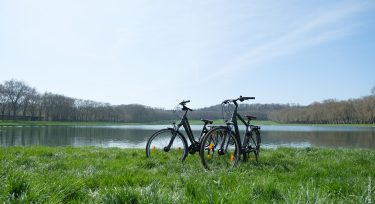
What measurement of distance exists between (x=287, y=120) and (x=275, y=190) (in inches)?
7175

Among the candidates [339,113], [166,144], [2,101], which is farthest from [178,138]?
[339,113]

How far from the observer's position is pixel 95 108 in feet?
446

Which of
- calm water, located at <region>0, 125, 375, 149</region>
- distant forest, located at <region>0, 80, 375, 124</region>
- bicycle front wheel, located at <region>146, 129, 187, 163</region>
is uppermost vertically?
distant forest, located at <region>0, 80, 375, 124</region>

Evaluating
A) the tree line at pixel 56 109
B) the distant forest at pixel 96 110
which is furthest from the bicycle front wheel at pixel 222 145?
the distant forest at pixel 96 110

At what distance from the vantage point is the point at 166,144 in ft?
26.4

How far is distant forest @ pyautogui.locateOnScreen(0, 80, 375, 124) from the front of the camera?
304 feet

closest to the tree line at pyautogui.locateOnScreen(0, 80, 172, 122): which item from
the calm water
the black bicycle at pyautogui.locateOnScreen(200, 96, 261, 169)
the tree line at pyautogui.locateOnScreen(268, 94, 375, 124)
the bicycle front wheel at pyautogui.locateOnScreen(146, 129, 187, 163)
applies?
the calm water

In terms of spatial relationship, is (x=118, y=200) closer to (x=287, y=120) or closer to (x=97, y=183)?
(x=97, y=183)

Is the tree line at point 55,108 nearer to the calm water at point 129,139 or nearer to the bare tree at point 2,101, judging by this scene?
the bare tree at point 2,101

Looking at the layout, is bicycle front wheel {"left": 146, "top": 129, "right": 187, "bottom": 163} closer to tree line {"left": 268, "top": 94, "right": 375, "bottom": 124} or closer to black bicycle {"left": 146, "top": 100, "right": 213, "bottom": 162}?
black bicycle {"left": 146, "top": 100, "right": 213, "bottom": 162}

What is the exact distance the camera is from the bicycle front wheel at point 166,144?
7549 millimetres

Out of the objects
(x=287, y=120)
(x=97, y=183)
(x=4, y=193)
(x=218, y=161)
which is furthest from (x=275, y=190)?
(x=287, y=120)

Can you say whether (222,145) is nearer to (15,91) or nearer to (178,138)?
(178,138)

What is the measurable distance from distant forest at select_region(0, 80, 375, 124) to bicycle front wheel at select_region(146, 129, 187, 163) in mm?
67305
